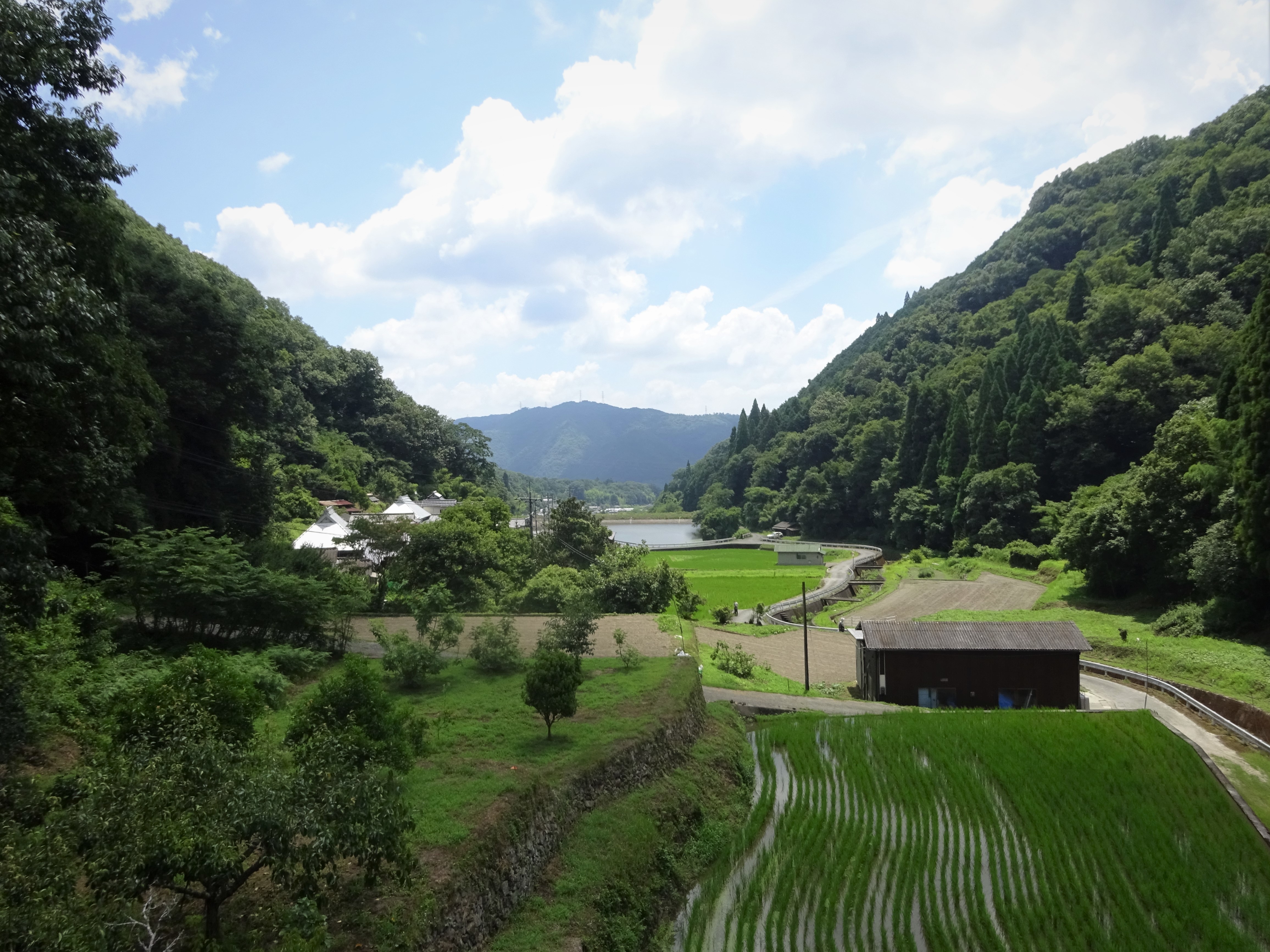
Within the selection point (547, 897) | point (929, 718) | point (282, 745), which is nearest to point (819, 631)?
point (929, 718)

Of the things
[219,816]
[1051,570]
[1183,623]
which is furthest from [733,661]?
[1051,570]

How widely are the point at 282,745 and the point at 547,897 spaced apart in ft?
15.4

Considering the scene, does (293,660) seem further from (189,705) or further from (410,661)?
(189,705)

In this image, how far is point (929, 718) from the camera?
69.9 feet

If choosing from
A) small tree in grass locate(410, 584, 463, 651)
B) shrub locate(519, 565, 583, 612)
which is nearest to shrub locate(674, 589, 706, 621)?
shrub locate(519, 565, 583, 612)

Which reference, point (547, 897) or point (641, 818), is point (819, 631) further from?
point (547, 897)

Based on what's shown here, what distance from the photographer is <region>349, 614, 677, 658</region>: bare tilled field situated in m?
23.8

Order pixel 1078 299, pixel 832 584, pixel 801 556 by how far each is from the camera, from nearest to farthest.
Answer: pixel 832 584 < pixel 801 556 < pixel 1078 299

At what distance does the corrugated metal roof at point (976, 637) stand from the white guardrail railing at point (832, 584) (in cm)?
1196

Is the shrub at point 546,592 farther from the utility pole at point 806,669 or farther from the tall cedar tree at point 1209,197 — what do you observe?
the tall cedar tree at point 1209,197

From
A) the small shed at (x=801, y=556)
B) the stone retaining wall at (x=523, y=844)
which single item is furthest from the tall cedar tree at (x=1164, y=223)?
the stone retaining wall at (x=523, y=844)

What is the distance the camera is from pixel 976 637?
25734 millimetres

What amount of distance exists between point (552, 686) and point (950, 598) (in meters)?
37.4

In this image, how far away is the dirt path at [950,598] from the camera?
138 feet
